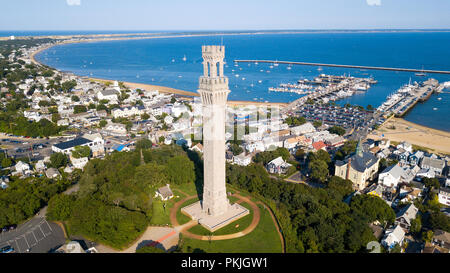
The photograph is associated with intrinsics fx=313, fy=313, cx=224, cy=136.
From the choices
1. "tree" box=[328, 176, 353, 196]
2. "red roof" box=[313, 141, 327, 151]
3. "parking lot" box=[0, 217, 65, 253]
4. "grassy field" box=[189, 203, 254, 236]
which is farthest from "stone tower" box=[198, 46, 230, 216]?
"red roof" box=[313, 141, 327, 151]

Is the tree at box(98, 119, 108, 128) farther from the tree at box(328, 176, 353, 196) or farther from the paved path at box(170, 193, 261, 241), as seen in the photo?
the tree at box(328, 176, 353, 196)

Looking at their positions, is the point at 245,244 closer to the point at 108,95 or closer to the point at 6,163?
the point at 6,163

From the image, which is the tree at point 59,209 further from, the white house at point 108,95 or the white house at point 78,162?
the white house at point 108,95

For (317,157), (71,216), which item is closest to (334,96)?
(317,157)

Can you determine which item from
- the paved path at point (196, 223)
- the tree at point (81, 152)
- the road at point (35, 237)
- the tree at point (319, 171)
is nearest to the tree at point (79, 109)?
the tree at point (81, 152)

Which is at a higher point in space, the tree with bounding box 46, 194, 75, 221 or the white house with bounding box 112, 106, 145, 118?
the white house with bounding box 112, 106, 145, 118

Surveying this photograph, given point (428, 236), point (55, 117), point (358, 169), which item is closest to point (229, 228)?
point (428, 236)
